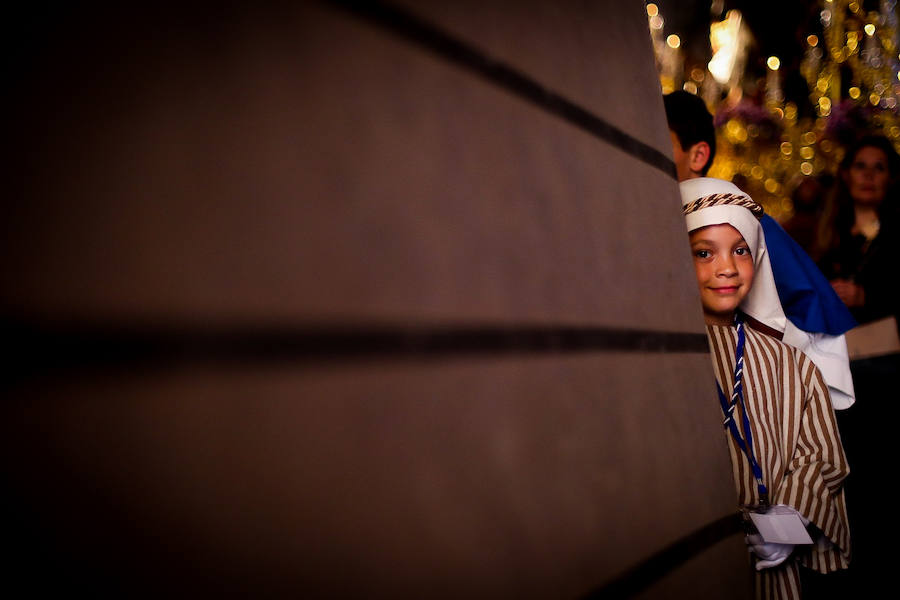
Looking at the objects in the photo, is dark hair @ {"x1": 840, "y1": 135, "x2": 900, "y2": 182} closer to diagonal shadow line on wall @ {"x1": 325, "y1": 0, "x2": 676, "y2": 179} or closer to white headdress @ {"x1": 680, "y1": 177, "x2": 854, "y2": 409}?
white headdress @ {"x1": 680, "y1": 177, "x2": 854, "y2": 409}

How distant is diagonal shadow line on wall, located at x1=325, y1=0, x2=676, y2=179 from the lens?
14.5 inches

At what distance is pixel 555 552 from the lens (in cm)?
42

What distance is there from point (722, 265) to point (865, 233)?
6.16 ft

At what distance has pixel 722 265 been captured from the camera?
1.12 meters

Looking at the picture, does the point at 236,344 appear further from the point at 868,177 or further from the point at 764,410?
the point at 868,177

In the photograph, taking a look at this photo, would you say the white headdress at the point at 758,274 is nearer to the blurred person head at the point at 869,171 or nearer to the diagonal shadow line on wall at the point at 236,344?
the diagonal shadow line on wall at the point at 236,344

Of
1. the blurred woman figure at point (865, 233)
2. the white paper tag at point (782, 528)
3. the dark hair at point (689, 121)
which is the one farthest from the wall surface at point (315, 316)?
the blurred woman figure at point (865, 233)

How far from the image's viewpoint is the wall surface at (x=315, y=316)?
0.24 meters

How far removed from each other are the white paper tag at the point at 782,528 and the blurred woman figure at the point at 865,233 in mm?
1615

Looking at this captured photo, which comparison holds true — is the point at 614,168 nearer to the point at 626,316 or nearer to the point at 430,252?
the point at 626,316

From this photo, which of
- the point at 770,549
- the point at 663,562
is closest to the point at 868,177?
the point at 770,549

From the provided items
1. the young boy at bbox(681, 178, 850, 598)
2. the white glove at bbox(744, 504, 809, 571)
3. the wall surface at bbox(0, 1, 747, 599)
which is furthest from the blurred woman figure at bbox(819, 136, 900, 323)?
the wall surface at bbox(0, 1, 747, 599)

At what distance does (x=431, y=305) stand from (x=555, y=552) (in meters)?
0.22

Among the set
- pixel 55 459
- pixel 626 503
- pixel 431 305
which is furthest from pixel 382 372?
pixel 626 503
